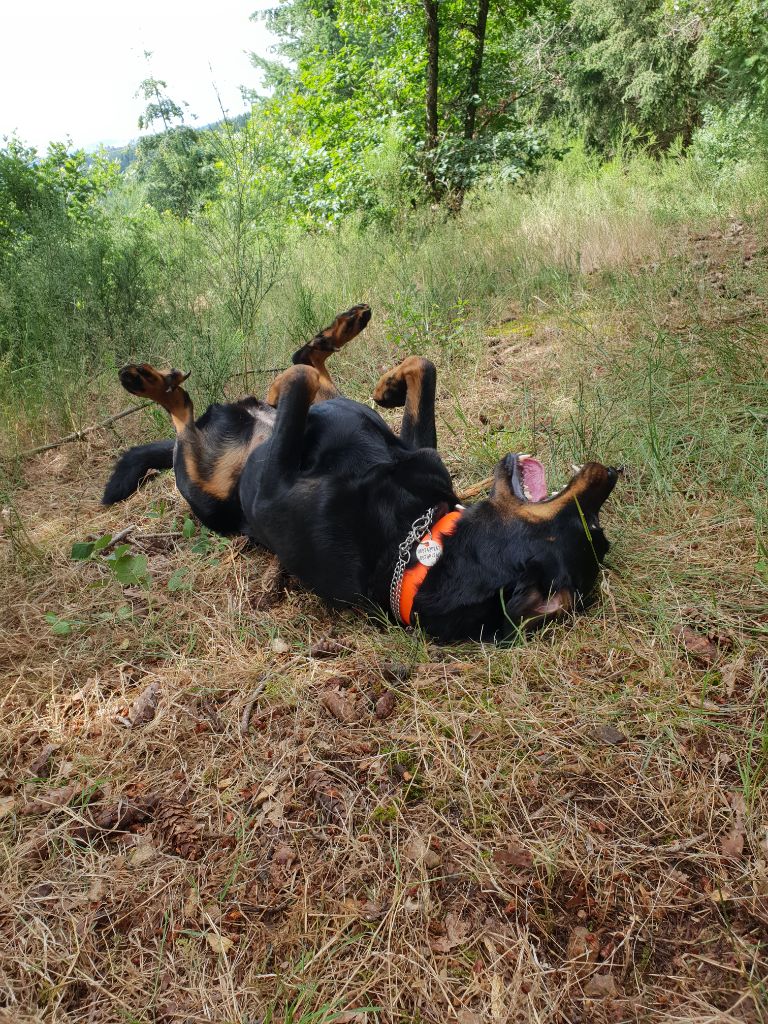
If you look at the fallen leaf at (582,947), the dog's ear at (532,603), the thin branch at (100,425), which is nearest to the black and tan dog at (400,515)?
the dog's ear at (532,603)

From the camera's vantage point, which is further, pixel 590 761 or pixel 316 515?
pixel 316 515

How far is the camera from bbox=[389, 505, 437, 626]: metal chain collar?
7.94ft

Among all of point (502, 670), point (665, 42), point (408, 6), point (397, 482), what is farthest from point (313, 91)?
point (502, 670)

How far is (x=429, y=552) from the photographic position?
2.39m

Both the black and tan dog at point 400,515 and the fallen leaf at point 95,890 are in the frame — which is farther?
the black and tan dog at point 400,515

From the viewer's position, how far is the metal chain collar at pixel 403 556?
242cm

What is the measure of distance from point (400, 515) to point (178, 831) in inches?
52.2

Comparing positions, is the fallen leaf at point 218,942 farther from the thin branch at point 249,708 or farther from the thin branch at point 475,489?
the thin branch at point 475,489

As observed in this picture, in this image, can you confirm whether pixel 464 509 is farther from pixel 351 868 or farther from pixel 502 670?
pixel 351 868

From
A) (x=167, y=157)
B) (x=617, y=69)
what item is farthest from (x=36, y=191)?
(x=167, y=157)

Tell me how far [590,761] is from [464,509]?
106 cm

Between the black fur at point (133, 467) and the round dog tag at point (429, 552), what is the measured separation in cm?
184

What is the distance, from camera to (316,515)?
259 cm

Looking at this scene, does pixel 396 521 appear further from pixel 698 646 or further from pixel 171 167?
pixel 171 167
